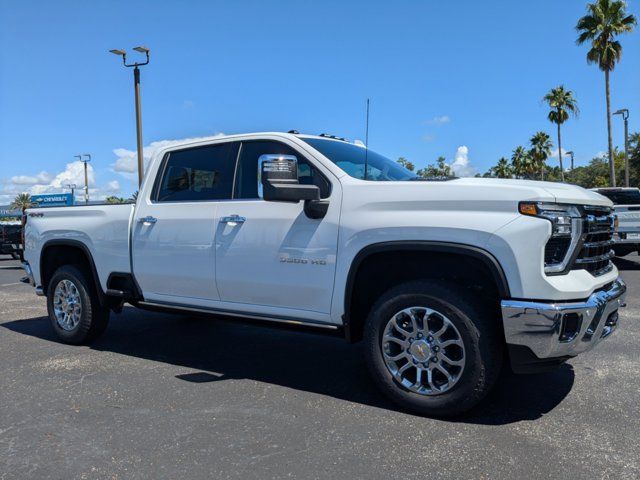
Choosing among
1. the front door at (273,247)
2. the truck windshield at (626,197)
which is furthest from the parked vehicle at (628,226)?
the front door at (273,247)

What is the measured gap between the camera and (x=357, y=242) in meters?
3.82

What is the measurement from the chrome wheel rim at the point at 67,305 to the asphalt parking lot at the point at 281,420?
1.36 feet

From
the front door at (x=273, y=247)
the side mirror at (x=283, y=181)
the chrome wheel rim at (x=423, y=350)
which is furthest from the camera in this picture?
the front door at (x=273, y=247)

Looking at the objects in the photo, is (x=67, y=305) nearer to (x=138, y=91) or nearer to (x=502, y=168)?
(x=138, y=91)

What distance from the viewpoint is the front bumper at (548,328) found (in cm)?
319

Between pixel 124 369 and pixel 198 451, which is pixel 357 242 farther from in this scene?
pixel 124 369

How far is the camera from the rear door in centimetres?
467

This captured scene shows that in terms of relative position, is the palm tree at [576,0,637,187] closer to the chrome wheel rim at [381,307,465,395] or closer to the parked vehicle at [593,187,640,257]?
the parked vehicle at [593,187,640,257]

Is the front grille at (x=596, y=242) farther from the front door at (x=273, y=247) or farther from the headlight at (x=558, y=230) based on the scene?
the front door at (x=273, y=247)

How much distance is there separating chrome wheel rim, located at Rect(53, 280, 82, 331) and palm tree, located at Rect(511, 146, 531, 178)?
213ft

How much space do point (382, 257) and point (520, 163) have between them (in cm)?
7212

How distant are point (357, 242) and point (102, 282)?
3012 millimetres

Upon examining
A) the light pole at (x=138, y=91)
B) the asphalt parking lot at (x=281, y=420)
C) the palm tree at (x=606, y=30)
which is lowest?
the asphalt parking lot at (x=281, y=420)

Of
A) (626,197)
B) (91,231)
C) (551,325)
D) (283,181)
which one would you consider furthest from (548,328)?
(626,197)
